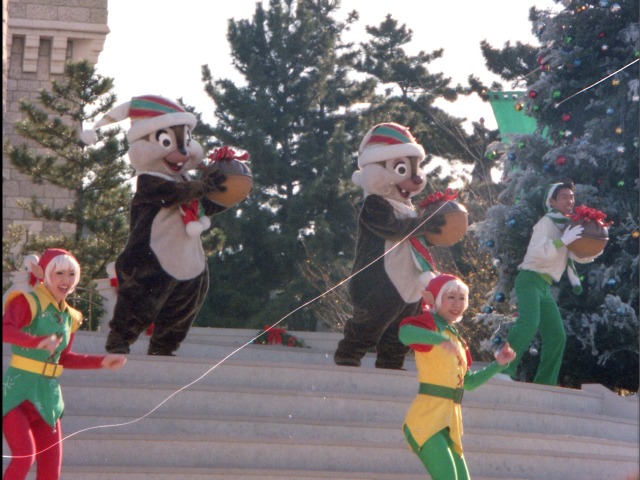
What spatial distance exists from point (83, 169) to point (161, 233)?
8192 millimetres

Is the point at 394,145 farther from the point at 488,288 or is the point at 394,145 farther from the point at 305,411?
the point at 488,288

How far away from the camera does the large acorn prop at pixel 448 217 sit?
845 cm

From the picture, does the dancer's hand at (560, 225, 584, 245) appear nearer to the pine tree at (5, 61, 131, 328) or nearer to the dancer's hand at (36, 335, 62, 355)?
the dancer's hand at (36, 335, 62, 355)

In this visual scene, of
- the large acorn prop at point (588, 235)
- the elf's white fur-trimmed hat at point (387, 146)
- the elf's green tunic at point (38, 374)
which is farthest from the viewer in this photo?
the large acorn prop at point (588, 235)

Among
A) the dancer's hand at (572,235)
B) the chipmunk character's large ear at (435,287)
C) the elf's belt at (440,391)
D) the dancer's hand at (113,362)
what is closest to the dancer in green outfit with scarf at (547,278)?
the dancer's hand at (572,235)

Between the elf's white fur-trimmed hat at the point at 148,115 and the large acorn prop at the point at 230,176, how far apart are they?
328 mm

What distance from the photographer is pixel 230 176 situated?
8.20 metres

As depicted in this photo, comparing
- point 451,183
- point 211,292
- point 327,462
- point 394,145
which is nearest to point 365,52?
point 451,183

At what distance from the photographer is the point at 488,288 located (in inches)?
623

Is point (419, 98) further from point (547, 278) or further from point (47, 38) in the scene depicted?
point (547, 278)

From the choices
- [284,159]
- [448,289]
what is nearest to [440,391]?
[448,289]

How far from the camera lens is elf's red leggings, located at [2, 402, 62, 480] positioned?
5625mm

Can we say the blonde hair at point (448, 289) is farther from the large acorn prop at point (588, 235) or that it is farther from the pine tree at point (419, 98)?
the pine tree at point (419, 98)

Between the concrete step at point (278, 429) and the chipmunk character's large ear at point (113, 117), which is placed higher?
the chipmunk character's large ear at point (113, 117)
